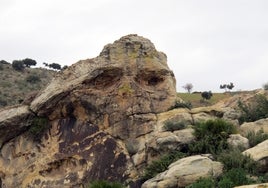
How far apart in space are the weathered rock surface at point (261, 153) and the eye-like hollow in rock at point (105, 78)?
23.9 ft

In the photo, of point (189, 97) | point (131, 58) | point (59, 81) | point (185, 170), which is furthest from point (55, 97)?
point (189, 97)

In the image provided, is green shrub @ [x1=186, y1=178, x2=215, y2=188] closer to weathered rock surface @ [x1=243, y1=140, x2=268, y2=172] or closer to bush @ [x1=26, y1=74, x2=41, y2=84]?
weathered rock surface @ [x1=243, y1=140, x2=268, y2=172]

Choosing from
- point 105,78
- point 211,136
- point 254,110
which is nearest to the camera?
point 211,136

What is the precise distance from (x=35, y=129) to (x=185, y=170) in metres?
8.45

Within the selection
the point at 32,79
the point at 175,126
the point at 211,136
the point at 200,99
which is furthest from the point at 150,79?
the point at 32,79

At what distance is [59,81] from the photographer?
21250 mm

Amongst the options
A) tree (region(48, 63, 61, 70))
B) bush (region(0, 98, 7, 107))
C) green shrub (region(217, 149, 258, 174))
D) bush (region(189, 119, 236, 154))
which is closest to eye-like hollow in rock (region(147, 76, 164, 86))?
bush (region(189, 119, 236, 154))

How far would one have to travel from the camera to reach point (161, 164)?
16688 mm

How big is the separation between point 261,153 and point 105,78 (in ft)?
27.0

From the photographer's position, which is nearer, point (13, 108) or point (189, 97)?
point (13, 108)

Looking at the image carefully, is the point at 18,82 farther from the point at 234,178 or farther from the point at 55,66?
the point at 234,178

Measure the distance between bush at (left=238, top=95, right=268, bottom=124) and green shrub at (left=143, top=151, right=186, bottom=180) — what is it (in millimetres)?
4570

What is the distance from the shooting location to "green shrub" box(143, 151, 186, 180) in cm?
1660

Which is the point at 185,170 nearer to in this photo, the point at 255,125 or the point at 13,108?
the point at 255,125
